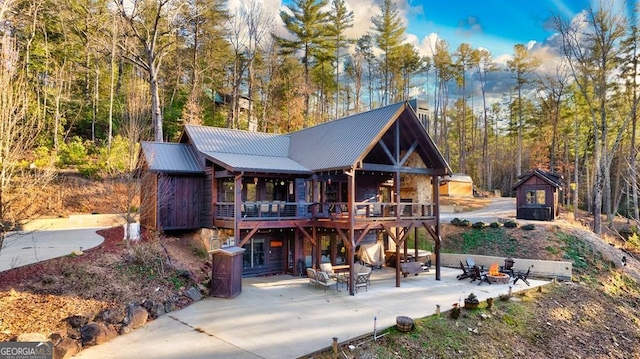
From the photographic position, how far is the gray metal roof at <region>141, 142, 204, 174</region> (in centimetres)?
1562

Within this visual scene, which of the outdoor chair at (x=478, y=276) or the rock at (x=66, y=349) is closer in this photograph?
the rock at (x=66, y=349)

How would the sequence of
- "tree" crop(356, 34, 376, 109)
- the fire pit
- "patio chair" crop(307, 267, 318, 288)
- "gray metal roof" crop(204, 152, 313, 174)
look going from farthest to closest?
"tree" crop(356, 34, 376, 109)
the fire pit
"gray metal roof" crop(204, 152, 313, 174)
"patio chair" crop(307, 267, 318, 288)

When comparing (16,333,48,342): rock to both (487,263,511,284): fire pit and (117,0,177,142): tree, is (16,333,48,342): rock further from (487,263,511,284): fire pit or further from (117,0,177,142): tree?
(117,0,177,142): tree

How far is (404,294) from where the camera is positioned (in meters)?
13.2

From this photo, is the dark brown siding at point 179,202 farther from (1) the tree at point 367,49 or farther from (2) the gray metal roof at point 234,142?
(1) the tree at point 367,49

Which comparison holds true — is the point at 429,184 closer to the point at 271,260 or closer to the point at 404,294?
the point at 404,294

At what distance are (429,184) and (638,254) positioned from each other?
14671 mm

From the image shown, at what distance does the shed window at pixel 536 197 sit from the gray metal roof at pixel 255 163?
52.4 ft

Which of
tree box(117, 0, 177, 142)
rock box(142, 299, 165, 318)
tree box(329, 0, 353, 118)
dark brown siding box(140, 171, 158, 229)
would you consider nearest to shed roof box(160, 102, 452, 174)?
dark brown siding box(140, 171, 158, 229)

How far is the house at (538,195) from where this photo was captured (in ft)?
74.0

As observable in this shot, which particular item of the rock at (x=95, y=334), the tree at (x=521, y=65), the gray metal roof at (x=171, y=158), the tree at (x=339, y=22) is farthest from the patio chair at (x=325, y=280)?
the tree at (x=521, y=65)

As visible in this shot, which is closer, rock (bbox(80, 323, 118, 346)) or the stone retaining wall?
rock (bbox(80, 323, 118, 346))

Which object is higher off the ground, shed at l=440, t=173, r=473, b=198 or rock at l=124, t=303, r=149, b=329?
shed at l=440, t=173, r=473, b=198

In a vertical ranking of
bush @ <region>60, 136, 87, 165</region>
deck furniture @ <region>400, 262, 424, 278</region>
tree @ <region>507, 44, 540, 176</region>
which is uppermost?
tree @ <region>507, 44, 540, 176</region>
